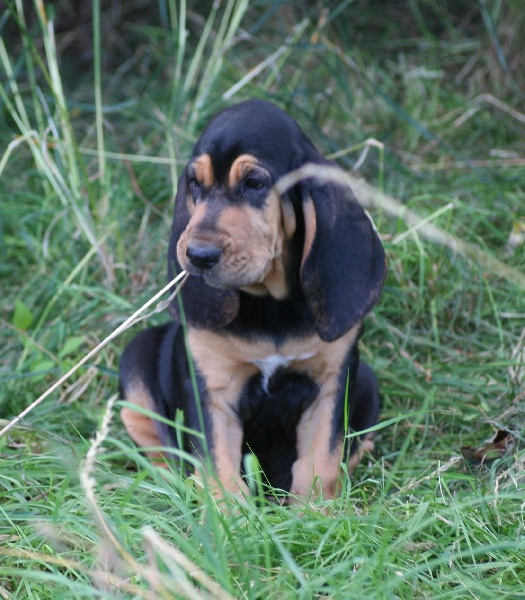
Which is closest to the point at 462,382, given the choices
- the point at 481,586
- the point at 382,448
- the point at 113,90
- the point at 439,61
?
the point at 382,448

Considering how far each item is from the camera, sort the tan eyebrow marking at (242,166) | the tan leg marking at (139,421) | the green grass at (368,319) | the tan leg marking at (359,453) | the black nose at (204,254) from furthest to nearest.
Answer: the tan leg marking at (139,421)
the tan leg marking at (359,453)
the tan eyebrow marking at (242,166)
the black nose at (204,254)
the green grass at (368,319)

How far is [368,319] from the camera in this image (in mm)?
4832

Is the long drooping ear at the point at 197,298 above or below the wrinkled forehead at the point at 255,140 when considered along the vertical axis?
below

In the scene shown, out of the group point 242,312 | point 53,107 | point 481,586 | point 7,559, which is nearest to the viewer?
point 481,586

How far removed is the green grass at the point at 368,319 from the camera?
2.55 m

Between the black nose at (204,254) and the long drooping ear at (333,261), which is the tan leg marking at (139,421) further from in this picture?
the black nose at (204,254)

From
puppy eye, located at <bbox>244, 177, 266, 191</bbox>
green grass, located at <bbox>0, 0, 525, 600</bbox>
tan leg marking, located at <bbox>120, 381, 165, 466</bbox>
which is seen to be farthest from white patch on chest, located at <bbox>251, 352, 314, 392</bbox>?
tan leg marking, located at <bbox>120, 381, 165, 466</bbox>

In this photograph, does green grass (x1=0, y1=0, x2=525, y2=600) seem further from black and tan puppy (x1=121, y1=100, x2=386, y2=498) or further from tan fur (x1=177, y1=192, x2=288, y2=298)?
tan fur (x1=177, y1=192, x2=288, y2=298)

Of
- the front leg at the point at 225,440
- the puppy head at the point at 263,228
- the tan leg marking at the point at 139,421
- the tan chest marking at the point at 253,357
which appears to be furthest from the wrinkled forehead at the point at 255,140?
the tan leg marking at the point at 139,421

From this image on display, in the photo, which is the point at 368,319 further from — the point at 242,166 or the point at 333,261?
the point at 242,166

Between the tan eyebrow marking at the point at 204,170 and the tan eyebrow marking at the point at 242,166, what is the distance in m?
0.09

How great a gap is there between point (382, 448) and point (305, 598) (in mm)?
1774

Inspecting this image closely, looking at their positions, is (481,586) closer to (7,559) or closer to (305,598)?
(305,598)

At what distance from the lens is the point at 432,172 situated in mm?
6047
